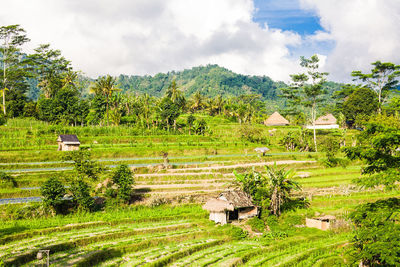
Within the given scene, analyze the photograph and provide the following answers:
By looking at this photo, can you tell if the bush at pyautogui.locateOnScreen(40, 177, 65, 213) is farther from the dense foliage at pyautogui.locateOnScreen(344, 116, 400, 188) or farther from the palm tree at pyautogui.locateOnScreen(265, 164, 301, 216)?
the dense foliage at pyautogui.locateOnScreen(344, 116, 400, 188)

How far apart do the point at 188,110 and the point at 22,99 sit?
44.2 meters

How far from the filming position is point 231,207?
74.5 ft

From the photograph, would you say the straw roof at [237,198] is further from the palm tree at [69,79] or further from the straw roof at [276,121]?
the palm tree at [69,79]

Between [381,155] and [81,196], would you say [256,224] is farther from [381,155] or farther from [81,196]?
A: [81,196]

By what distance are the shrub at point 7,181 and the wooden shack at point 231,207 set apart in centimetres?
1655

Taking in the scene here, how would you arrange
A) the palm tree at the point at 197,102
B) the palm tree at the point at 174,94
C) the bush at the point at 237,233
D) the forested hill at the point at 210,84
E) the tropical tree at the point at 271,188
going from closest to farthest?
the bush at the point at 237,233, the tropical tree at the point at 271,188, the palm tree at the point at 174,94, the palm tree at the point at 197,102, the forested hill at the point at 210,84

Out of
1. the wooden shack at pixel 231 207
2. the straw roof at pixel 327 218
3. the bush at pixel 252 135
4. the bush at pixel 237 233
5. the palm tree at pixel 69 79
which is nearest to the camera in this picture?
the bush at pixel 237 233

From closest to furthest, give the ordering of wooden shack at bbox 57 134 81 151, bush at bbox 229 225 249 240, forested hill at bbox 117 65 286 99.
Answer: bush at bbox 229 225 249 240 → wooden shack at bbox 57 134 81 151 → forested hill at bbox 117 65 286 99

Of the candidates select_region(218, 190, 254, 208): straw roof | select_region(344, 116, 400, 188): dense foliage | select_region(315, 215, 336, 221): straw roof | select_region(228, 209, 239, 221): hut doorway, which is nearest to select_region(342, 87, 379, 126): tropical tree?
select_region(315, 215, 336, 221): straw roof

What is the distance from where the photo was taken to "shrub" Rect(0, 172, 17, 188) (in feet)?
83.9

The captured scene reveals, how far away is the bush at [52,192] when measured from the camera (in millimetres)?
22031

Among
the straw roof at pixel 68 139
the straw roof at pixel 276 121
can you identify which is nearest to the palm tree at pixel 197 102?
the straw roof at pixel 276 121

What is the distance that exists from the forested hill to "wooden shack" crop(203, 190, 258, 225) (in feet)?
434

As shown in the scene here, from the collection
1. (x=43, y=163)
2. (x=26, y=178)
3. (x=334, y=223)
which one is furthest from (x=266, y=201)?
(x=43, y=163)
